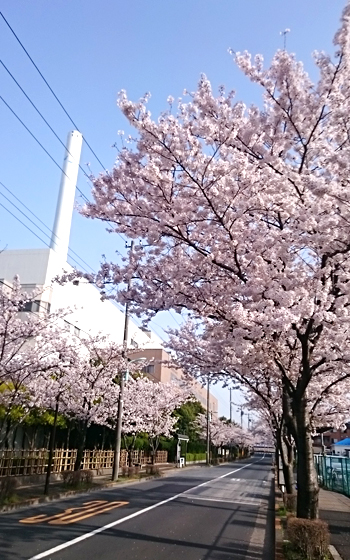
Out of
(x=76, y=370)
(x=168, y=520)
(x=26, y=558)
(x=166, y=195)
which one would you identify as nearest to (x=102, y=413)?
(x=76, y=370)

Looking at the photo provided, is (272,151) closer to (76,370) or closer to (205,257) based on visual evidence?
(205,257)

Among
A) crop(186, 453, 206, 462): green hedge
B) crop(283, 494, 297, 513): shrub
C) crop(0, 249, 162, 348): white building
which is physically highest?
crop(0, 249, 162, 348): white building

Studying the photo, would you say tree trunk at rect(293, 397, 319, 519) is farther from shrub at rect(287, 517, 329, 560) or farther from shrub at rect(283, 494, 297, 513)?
shrub at rect(283, 494, 297, 513)

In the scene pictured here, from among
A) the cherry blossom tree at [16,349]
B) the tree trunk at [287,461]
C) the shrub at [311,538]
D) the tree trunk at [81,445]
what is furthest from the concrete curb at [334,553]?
the tree trunk at [81,445]

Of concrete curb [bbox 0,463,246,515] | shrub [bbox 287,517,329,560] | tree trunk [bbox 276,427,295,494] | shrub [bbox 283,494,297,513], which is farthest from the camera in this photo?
tree trunk [bbox 276,427,295,494]

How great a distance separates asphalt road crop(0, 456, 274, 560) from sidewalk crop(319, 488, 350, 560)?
1.40 m

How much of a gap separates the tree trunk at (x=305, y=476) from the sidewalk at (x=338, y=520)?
99cm

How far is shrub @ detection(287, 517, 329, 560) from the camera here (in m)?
6.73

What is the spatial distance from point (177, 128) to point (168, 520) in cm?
988

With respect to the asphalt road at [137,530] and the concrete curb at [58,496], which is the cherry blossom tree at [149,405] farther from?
the asphalt road at [137,530]

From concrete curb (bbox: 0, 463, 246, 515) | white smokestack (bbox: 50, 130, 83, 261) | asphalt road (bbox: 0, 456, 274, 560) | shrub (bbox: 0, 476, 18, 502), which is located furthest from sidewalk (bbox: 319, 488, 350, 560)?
white smokestack (bbox: 50, 130, 83, 261)

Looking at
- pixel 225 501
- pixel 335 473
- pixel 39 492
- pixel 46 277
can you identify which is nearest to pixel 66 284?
pixel 46 277

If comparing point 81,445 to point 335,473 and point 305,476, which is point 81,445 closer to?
point 335,473

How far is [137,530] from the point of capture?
32.9 feet
